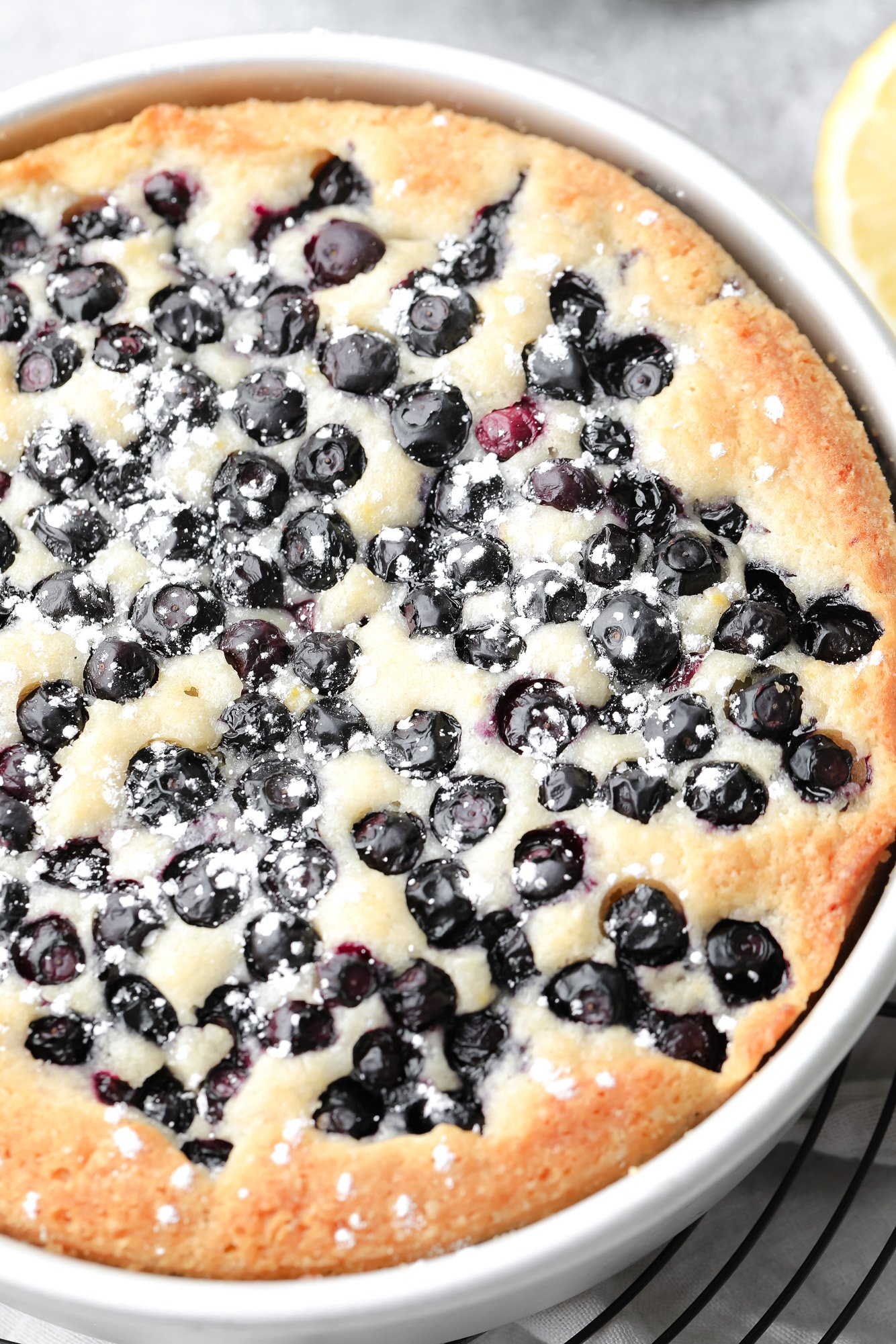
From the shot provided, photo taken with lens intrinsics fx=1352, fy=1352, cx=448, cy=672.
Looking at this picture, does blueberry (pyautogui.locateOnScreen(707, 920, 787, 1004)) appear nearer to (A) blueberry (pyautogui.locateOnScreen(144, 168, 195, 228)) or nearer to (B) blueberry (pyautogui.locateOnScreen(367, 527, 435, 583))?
(B) blueberry (pyautogui.locateOnScreen(367, 527, 435, 583))

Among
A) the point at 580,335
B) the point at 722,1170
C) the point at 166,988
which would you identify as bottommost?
the point at 166,988

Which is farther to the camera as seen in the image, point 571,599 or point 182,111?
point 182,111

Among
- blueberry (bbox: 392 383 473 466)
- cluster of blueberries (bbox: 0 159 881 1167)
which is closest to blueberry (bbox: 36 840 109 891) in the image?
cluster of blueberries (bbox: 0 159 881 1167)

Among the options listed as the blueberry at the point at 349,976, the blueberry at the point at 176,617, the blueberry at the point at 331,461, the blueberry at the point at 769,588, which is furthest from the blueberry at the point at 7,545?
the blueberry at the point at 769,588

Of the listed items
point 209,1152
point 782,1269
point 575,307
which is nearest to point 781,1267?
point 782,1269

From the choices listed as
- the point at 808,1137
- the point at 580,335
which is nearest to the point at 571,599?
the point at 580,335

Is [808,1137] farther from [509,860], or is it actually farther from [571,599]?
[571,599]

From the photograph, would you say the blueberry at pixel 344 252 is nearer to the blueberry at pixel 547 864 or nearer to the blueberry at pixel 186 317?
the blueberry at pixel 186 317
